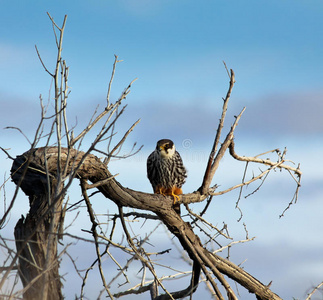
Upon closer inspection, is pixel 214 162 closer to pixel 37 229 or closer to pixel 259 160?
pixel 259 160

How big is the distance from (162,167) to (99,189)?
5.83ft

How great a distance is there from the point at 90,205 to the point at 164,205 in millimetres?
866

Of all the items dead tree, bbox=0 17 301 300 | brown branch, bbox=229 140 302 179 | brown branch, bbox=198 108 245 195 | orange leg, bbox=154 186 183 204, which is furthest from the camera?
orange leg, bbox=154 186 183 204

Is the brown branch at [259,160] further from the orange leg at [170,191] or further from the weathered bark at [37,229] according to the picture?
the weathered bark at [37,229]

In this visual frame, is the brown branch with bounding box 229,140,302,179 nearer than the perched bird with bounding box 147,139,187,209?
Yes

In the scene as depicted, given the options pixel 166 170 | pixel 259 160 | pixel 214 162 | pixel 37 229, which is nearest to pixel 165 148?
pixel 166 170

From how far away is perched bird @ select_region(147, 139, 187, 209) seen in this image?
6.27 meters

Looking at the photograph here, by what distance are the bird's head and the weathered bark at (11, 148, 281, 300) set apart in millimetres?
1084

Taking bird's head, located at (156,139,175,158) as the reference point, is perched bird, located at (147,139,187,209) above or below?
below

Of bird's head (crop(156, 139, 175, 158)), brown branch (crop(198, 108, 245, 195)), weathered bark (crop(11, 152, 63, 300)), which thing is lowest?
weathered bark (crop(11, 152, 63, 300))

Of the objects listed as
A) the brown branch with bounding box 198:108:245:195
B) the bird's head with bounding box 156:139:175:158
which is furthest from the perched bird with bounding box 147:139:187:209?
the brown branch with bounding box 198:108:245:195

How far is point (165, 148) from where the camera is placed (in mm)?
6336

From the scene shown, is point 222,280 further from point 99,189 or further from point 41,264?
point 41,264

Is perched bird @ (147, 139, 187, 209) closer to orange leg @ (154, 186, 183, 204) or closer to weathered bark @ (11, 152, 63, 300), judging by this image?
orange leg @ (154, 186, 183, 204)
